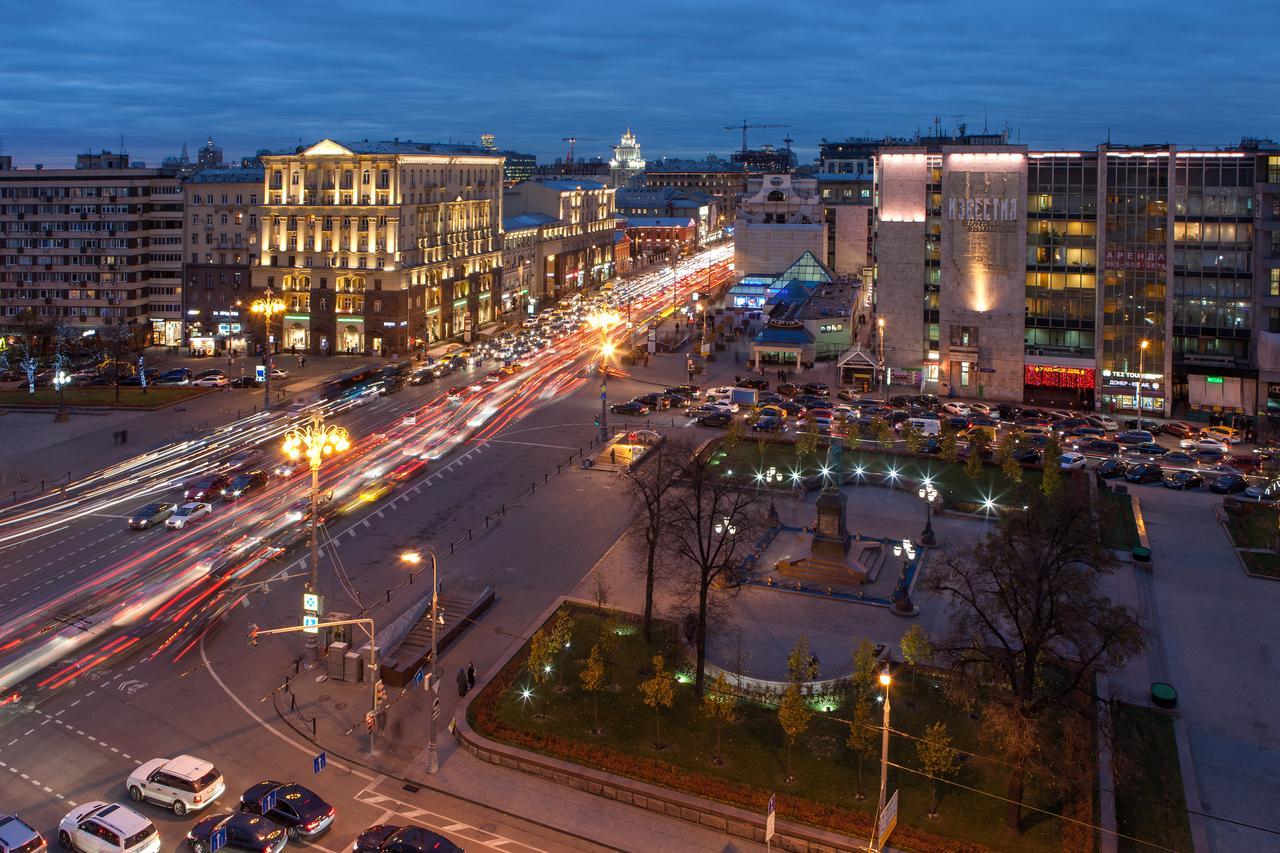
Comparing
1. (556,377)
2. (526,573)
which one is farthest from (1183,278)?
(526,573)

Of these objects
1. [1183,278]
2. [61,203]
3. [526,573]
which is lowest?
[526,573]

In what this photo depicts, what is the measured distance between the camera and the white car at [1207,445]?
68.5 meters

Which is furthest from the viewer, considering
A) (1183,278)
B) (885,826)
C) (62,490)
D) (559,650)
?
(1183,278)

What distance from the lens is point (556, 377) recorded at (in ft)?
321

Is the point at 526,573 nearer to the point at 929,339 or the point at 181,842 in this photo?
the point at 181,842

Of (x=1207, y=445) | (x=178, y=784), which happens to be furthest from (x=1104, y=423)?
(x=178, y=784)

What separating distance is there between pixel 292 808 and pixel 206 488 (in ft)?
109

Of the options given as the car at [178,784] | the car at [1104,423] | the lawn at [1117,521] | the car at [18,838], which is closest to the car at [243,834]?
the car at [178,784]

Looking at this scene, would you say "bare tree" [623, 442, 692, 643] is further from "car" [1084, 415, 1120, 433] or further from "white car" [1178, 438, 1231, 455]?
"car" [1084, 415, 1120, 433]

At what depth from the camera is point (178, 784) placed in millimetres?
28516

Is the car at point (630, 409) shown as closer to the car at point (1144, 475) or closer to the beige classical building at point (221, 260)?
the car at point (1144, 475)

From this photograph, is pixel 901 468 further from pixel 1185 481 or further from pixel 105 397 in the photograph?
pixel 105 397

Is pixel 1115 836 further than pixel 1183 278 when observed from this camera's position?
No

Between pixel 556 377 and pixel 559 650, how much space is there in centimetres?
6145
